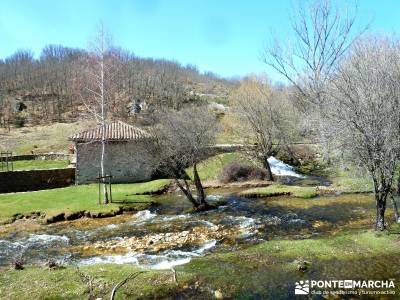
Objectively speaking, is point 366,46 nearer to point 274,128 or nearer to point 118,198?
point 274,128

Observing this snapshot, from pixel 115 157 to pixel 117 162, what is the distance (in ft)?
1.61

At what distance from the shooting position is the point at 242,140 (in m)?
46.3

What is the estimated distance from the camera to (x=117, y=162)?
35.5 metres

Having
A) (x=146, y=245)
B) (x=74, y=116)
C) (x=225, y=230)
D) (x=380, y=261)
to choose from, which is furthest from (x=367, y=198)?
(x=74, y=116)

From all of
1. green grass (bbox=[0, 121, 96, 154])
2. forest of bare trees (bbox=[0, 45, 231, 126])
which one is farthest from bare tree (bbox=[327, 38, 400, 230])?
forest of bare trees (bbox=[0, 45, 231, 126])

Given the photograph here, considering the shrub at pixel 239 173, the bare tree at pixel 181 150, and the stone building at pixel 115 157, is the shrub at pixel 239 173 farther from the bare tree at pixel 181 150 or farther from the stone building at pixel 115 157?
the bare tree at pixel 181 150

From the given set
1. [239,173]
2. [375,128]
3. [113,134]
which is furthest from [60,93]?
[375,128]

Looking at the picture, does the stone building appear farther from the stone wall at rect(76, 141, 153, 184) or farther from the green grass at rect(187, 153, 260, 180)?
the green grass at rect(187, 153, 260, 180)

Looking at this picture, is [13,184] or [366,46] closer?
[366,46]

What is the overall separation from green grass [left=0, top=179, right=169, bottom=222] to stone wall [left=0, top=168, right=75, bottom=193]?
4363 millimetres

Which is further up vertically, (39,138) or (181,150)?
(39,138)

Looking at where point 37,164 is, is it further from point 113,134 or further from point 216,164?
point 216,164

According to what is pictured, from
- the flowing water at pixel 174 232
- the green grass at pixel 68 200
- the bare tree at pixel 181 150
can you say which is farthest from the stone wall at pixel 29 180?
the flowing water at pixel 174 232

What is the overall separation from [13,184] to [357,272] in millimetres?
29485
